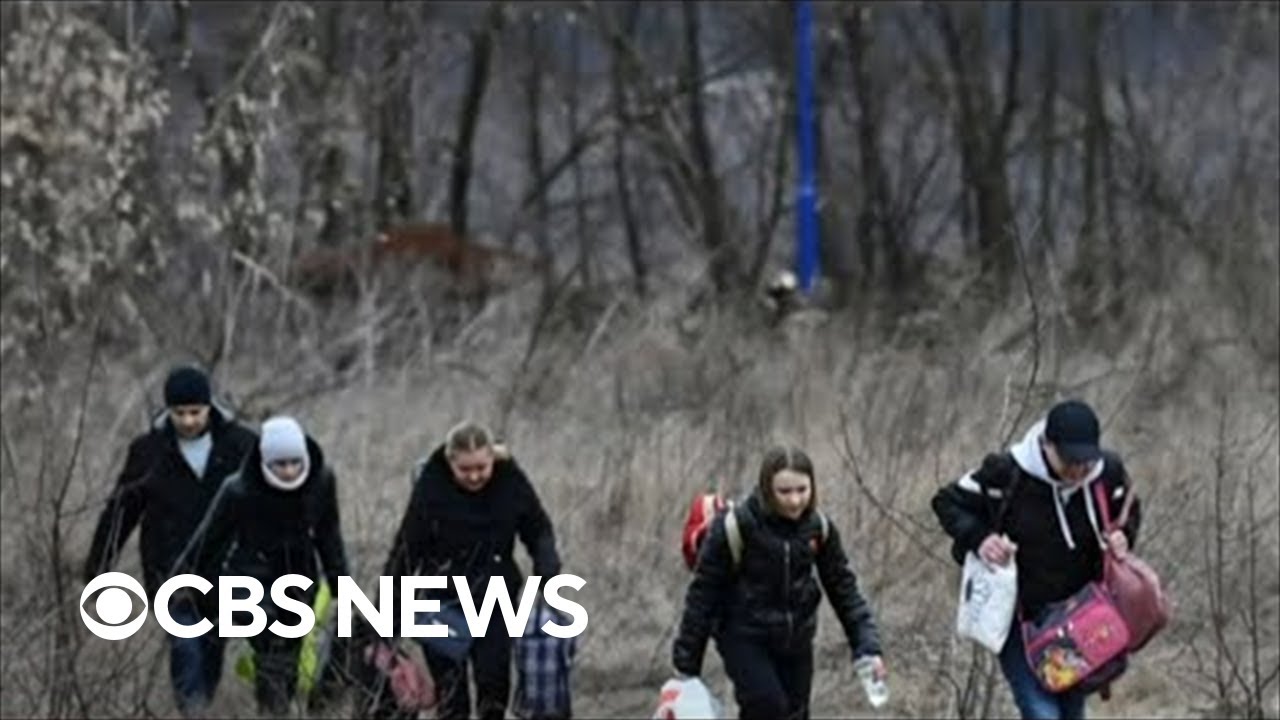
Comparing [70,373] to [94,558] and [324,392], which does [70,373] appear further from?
[94,558]

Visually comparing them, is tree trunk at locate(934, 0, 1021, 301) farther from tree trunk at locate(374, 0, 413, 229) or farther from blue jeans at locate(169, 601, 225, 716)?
blue jeans at locate(169, 601, 225, 716)

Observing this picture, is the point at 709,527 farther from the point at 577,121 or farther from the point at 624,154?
the point at 577,121

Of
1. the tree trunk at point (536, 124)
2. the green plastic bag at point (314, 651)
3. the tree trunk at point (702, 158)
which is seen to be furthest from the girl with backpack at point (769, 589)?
the tree trunk at point (536, 124)

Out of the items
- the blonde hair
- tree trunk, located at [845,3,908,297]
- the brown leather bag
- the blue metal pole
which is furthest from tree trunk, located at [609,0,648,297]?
the brown leather bag

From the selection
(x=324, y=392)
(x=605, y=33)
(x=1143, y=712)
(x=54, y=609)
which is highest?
(x=605, y=33)

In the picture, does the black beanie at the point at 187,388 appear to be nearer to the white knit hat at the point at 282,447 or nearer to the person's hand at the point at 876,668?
the white knit hat at the point at 282,447

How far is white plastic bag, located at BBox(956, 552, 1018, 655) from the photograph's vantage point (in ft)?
29.3

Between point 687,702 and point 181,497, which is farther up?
point 181,497

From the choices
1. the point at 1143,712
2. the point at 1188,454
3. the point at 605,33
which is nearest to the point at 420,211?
the point at 605,33

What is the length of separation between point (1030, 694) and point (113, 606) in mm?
3733

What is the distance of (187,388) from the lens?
987cm

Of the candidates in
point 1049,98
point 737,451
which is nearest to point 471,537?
point 737,451

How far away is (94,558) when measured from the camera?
10055 mm

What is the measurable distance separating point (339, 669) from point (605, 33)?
1909cm
